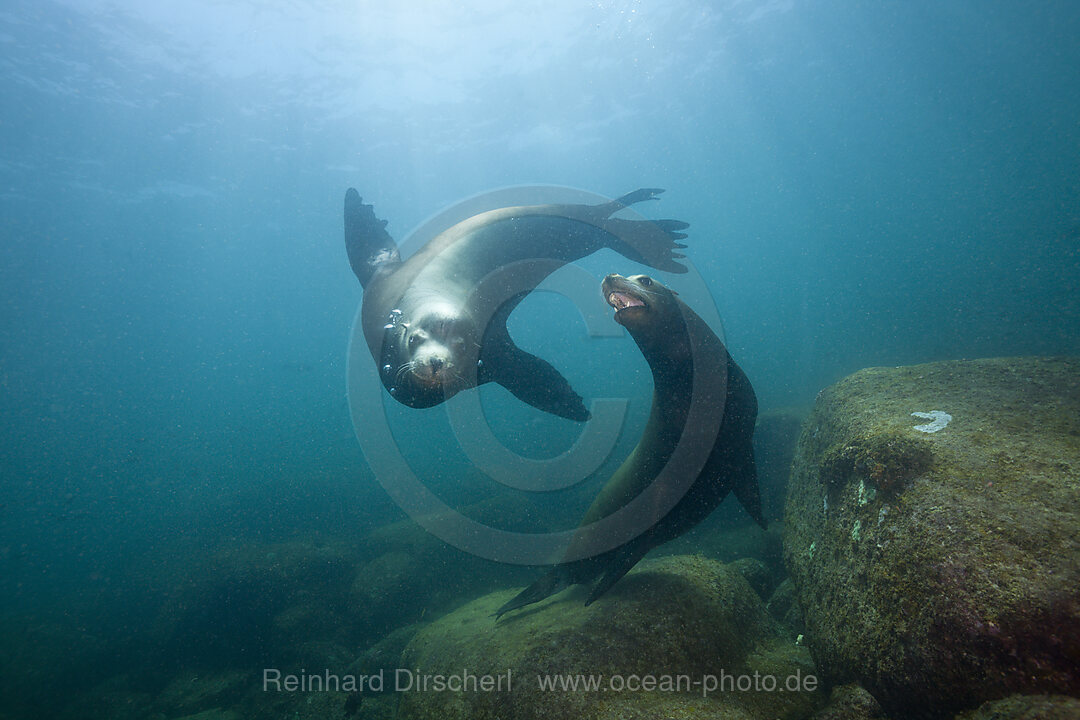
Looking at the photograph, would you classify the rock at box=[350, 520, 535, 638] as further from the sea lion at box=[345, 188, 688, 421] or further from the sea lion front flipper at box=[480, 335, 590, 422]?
the sea lion at box=[345, 188, 688, 421]

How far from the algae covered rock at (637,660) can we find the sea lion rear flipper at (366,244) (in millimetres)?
3731

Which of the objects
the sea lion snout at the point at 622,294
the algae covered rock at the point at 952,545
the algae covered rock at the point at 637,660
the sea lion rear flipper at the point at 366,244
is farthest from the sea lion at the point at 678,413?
the sea lion rear flipper at the point at 366,244

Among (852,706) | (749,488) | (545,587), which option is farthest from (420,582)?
(852,706)

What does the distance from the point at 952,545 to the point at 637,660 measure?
1.59 metres

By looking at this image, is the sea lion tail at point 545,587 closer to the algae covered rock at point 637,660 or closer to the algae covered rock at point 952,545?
the algae covered rock at point 637,660

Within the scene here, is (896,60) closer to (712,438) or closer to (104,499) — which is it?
(712,438)

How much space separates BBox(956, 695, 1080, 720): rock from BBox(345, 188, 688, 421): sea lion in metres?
2.35

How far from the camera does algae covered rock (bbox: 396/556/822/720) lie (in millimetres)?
2096

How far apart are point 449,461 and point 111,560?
1569 cm

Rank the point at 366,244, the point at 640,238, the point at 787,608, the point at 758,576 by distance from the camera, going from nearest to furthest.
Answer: the point at 787,608 → the point at 758,576 → the point at 366,244 → the point at 640,238

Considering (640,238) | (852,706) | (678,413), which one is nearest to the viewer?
(852,706)

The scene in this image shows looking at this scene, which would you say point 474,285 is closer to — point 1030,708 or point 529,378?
point 529,378

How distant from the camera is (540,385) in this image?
4.41 meters

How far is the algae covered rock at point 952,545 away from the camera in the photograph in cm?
137
